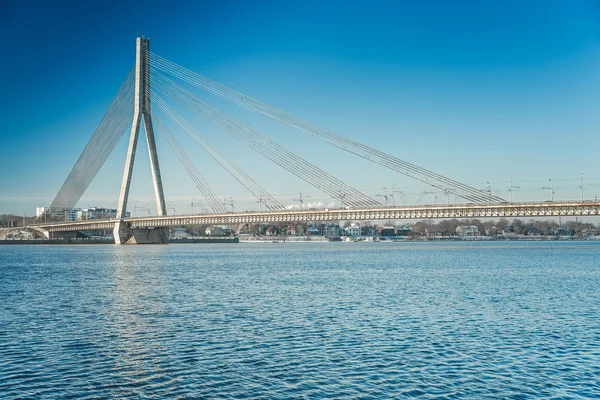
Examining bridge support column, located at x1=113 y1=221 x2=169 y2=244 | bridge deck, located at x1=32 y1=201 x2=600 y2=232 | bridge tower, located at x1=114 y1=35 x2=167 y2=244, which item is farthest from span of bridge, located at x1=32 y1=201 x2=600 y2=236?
bridge tower, located at x1=114 y1=35 x2=167 y2=244

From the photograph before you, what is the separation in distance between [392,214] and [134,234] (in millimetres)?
42594

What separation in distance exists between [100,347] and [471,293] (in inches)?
642

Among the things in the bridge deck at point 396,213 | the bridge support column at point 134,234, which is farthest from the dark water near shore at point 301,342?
the bridge support column at point 134,234

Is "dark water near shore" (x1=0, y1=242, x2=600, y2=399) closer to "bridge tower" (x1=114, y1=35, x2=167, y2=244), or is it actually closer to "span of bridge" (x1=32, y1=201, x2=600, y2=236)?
"span of bridge" (x1=32, y1=201, x2=600, y2=236)

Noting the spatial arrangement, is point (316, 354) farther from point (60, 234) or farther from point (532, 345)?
point (60, 234)

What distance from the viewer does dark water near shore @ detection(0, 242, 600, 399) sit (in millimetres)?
11930

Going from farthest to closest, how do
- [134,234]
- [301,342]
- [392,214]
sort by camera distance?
[134,234] → [392,214] → [301,342]

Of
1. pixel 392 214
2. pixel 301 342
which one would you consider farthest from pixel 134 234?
pixel 301 342

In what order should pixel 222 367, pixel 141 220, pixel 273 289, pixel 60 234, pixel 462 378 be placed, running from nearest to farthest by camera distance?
pixel 462 378 < pixel 222 367 < pixel 273 289 < pixel 141 220 < pixel 60 234

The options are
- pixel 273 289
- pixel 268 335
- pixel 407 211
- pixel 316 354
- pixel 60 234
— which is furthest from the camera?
pixel 60 234

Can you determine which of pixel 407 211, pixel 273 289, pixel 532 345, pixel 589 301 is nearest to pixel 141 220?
pixel 407 211

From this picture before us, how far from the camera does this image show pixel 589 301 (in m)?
23.7

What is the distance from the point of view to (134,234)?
97.4 meters

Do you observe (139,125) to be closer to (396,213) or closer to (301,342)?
(396,213)
